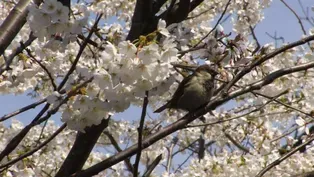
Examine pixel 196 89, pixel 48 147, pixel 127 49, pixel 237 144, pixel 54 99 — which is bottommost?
pixel 54 99

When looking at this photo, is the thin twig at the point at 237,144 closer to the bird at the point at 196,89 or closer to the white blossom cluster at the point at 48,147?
the white blossom cluster at the point at 48,147

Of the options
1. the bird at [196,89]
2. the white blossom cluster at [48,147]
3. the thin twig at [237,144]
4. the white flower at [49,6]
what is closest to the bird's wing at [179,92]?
the bird at [196,89]

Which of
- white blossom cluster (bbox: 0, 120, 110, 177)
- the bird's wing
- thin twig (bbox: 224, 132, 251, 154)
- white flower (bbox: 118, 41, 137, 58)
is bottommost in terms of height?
white flower (bbox: 118, 41, 137, 58)

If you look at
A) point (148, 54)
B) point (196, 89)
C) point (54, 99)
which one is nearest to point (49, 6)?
point (54, 99)

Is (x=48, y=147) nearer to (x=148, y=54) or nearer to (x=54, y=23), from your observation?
(x=54, y=23)

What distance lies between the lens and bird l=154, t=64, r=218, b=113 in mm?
3271

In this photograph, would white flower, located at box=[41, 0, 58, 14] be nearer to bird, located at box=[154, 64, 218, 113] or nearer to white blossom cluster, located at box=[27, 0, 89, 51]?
white blossom cluster, located at box=[27, 0, 89, 51]

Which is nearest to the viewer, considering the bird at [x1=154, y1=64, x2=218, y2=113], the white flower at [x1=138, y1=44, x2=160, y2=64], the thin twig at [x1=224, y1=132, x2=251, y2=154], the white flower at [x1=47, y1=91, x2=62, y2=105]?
the white flower at [x1=138, y1=44, x2=160, y2=64]

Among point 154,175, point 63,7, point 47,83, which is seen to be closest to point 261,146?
point 154,175

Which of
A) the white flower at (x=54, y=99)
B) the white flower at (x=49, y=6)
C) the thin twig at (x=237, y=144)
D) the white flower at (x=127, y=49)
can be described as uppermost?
the thin twig at (x=237, y=144)

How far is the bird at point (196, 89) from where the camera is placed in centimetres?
327

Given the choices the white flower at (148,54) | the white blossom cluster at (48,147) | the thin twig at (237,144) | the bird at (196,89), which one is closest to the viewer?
the white flower at (148,54)

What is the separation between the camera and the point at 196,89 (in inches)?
129

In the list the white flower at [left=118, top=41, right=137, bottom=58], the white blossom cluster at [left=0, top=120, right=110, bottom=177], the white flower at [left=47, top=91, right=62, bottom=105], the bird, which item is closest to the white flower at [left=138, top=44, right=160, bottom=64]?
the white flower at [left=118, top=41, right=137, bottom=58]
